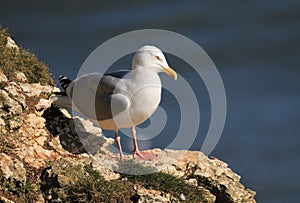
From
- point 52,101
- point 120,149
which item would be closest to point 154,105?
point 120,149

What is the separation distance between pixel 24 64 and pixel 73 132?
4.58 ft

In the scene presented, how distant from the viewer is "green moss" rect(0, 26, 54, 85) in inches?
424

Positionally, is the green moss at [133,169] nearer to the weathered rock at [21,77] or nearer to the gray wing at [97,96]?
the gray wing at [97,96]

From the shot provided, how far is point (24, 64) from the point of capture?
36.2 feet

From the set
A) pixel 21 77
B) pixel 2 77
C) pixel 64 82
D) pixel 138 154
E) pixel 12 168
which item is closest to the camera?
pixel 12 168

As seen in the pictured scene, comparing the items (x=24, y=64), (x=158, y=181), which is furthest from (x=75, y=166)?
(x=24, y=64)

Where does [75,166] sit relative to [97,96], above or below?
below

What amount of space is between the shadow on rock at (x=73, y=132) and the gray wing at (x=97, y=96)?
269 mm

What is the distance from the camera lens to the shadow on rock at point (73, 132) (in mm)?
10109

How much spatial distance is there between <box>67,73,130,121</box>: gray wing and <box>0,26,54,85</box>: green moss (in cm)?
67

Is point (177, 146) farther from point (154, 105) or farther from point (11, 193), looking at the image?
point (11, 193)

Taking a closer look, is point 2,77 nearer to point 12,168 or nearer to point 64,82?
point 64,82

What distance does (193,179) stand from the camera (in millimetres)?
9852

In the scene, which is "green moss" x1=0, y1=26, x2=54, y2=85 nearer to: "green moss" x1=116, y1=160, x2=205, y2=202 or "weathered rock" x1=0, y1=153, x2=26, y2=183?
"weathered rock" x1=0, y1=153, x2=26, y2=183
